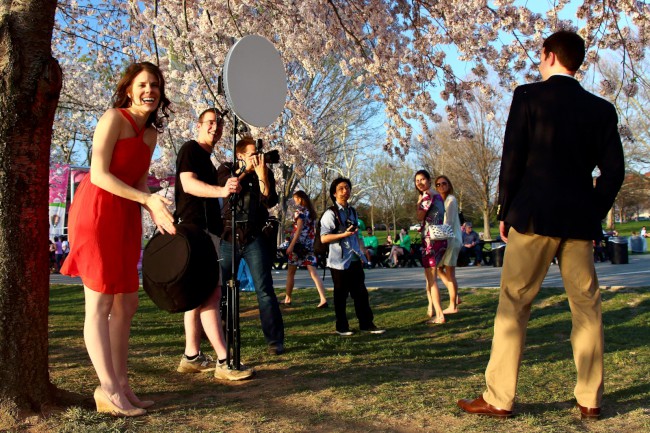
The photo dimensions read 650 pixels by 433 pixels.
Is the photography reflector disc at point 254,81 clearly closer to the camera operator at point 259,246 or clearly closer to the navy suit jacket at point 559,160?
the camera operator at point 259,246

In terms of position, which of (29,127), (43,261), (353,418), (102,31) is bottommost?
(353,418)

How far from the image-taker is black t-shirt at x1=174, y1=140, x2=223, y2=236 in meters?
4.74

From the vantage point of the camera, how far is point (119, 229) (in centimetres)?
355

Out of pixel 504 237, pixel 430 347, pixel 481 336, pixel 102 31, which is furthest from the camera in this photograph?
pixel 102 31

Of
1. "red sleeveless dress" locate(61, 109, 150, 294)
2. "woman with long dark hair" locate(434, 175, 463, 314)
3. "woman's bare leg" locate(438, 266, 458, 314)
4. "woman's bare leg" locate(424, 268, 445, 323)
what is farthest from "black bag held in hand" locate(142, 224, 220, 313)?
"woman's bare leg" locate(438, 266, 458, 314)

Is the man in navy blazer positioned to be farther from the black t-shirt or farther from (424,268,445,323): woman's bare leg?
(424,268,445,323): woman's bare leg

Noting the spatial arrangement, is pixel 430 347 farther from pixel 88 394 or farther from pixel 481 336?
pixel 88 394

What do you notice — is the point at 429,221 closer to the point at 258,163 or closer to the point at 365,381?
the point at 258,163

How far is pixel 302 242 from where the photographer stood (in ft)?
32.2

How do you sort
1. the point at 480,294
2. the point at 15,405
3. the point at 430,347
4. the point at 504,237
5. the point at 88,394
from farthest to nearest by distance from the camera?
the point at 480,294 → the point at 430,347 → the point at 88,394 → the point at 504,237 → the point at 15,405

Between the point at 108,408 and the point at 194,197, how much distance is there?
1804 millimetres

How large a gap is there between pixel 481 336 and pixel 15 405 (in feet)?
14.7

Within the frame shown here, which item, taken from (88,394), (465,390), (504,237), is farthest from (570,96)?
(88,394)

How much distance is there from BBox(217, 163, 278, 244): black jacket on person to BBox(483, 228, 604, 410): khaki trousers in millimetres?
2103
